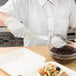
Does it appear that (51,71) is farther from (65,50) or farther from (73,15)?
(73,15)

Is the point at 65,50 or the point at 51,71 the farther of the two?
the point at 65,50

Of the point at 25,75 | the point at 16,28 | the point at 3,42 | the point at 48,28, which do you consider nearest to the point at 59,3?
the point at 48,28

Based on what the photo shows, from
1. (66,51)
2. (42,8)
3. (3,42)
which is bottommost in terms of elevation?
(3,42)

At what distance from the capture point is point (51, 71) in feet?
3.00

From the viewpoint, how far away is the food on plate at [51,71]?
907 mm

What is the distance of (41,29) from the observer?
1440 millimetres

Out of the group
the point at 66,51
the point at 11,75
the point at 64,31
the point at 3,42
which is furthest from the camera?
the point at 3,42

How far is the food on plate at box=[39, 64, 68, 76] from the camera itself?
907mm

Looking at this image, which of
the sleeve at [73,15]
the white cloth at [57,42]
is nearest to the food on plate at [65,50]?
the white cloth at [57,42]

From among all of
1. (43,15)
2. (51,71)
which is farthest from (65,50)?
(43,15)

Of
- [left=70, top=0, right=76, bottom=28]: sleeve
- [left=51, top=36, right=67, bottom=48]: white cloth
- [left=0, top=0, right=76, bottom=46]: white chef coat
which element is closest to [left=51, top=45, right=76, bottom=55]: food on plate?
[left=51, top=36, right=67, bottom=48]: white cloth

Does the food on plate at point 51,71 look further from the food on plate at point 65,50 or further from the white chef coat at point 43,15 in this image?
the white chef coat at point 43,15

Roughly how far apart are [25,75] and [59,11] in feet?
2.19

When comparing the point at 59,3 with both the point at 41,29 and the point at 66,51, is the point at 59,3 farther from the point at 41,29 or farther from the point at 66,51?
the point at 66,51
